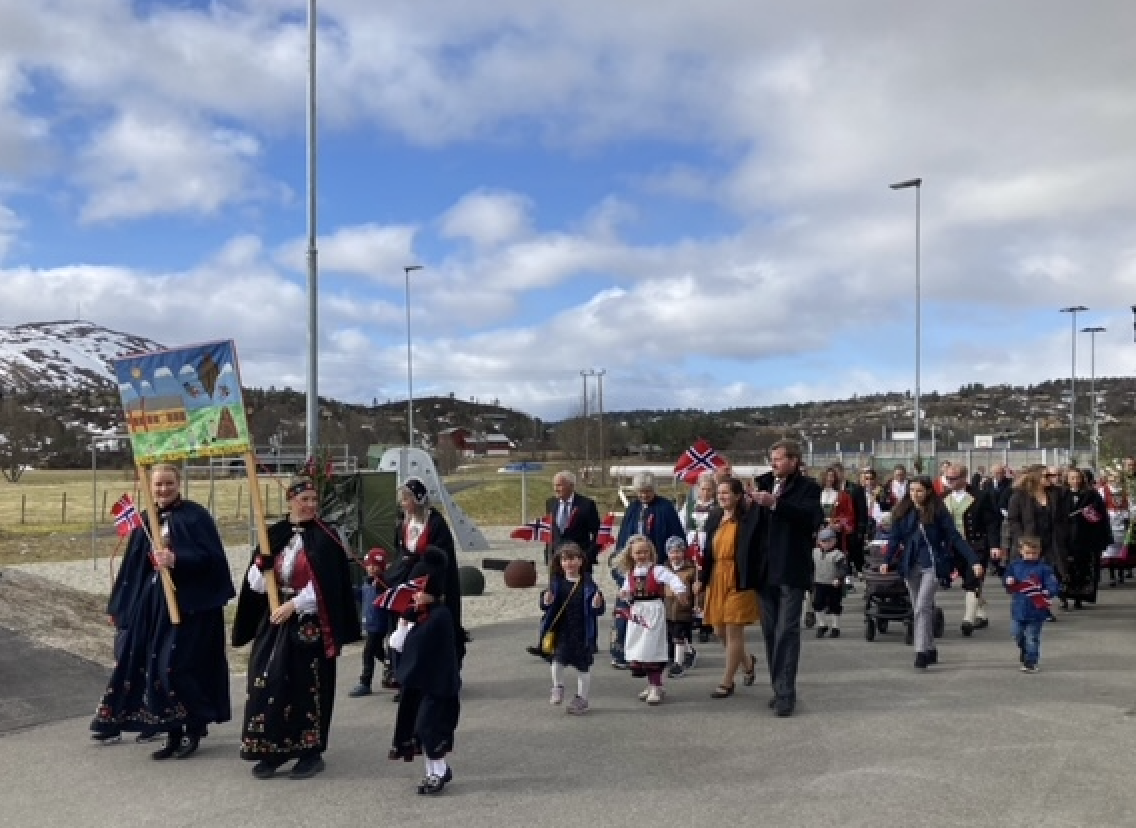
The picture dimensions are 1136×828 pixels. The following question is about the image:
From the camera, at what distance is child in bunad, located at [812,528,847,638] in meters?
12.0

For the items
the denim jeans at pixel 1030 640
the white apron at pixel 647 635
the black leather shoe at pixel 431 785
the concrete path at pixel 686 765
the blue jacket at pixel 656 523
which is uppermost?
the blue jacket at pixel 656 523

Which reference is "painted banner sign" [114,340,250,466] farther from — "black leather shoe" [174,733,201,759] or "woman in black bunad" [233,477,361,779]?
"black leather shoe" [174,733,201,759]

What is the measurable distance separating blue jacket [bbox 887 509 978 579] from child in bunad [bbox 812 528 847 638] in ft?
4.32

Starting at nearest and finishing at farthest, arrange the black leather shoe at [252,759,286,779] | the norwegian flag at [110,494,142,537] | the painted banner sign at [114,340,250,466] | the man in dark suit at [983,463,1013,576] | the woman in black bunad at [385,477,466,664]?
1. the black leather shoe at [252,759,286,779]
2. the woman in black bunad at [385,477,466,664]
3. the painted banner sign at [114,340,250,466]
4. the norwegian flag at [110,494,142,537]
5. the man in dark suit at [983,463,1013,576]

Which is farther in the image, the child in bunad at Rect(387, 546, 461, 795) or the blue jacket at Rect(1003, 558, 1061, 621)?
the blue jacket at Rect(1003, 558, 1061, 621)

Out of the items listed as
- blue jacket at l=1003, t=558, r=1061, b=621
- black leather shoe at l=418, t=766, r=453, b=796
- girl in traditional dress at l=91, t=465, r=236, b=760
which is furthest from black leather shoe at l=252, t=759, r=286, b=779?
blue jacket at l=1003, t=558, r=1061, b=621

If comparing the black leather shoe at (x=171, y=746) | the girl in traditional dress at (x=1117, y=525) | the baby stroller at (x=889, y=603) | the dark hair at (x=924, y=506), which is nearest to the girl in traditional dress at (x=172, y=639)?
the black leather shoe at (x=171, y=746)

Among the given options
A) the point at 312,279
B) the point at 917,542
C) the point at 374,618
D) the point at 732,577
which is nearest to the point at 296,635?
the point at 374,618

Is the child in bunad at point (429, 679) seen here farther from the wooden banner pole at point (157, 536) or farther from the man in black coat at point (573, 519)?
the man in black coat at point (573, 519)

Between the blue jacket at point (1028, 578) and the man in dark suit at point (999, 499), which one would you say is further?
the man in dark suit at point (999, 499)

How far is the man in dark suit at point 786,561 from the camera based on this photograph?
26.9ft

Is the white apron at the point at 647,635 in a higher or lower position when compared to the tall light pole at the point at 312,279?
lower

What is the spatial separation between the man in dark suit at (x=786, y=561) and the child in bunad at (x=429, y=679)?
8.75 ft

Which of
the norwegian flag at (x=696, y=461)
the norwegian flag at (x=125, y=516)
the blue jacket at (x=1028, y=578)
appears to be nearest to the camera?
the blue jacket at (x=1028, y=578)
